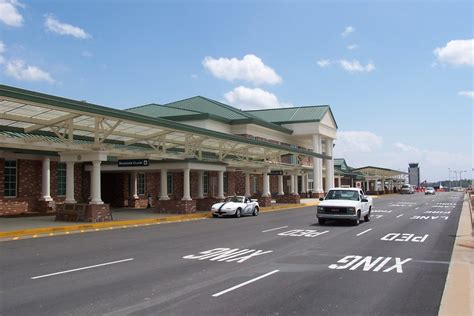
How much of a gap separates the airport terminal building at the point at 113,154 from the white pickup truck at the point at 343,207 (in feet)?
26.5

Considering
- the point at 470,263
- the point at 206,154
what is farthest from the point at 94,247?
the point at 206,154

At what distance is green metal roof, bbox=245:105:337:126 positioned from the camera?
62750 mm

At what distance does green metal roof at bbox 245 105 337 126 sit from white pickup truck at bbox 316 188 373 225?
3898 centimetres

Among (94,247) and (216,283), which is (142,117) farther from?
(216,283)

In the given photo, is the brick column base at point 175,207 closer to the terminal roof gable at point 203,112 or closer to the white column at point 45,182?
the white column at point 45,182

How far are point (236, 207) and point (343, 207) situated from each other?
8.66 metres

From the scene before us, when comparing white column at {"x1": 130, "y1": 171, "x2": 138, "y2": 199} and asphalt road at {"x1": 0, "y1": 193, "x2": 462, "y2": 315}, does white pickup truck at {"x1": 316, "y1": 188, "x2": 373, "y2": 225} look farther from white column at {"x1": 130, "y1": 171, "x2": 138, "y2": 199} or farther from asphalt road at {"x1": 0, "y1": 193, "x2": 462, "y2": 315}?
white column at {"x1": 130, "y1": 171, "x2": 138, "y2": 199}

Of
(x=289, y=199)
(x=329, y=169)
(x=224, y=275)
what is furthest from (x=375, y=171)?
(x=224, y=275)

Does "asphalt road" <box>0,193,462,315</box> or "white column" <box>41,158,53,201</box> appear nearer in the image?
"asphalt road" <box>0,193,462,315</box>

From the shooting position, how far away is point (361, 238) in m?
16.8

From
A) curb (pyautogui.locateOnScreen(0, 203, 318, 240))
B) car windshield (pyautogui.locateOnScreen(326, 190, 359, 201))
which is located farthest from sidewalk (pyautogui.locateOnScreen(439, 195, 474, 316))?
curb (pyautogui.locateOnScreen(0, 203, 318, 240))

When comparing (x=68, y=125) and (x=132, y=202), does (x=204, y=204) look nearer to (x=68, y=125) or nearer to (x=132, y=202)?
(x=132, y=202)

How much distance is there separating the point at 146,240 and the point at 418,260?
28.2 ft

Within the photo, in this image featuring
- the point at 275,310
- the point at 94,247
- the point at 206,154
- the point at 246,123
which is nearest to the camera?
the point at 275,310
